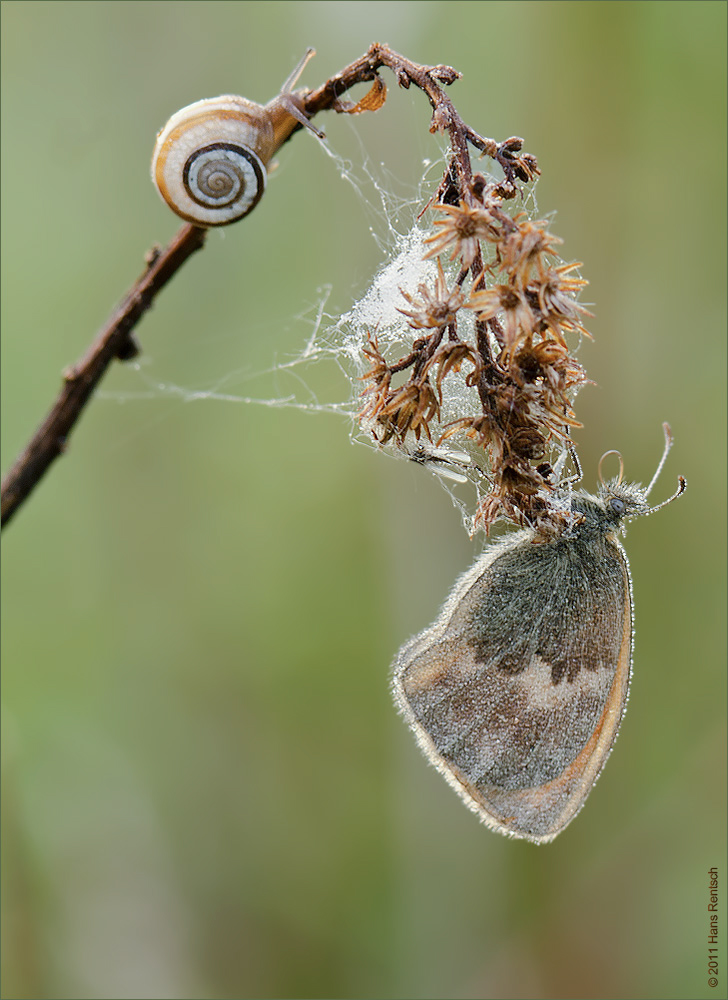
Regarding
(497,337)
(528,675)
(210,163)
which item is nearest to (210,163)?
(210,163)

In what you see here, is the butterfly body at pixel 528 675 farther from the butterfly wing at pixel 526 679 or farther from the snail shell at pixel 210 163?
the snail shell at pixel 210 163

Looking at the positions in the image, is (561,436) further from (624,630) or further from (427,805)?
(427,805)

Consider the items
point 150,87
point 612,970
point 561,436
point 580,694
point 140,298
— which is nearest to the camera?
point 561,436

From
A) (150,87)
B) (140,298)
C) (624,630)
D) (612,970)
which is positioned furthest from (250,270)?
(612,970)

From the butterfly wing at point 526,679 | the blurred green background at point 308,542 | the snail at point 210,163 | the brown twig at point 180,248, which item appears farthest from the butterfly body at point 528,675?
the blurred green background at point 308,542

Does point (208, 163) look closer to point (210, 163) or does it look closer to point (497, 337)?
point (210, 163)

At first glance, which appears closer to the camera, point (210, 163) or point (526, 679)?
point (210, 163)
